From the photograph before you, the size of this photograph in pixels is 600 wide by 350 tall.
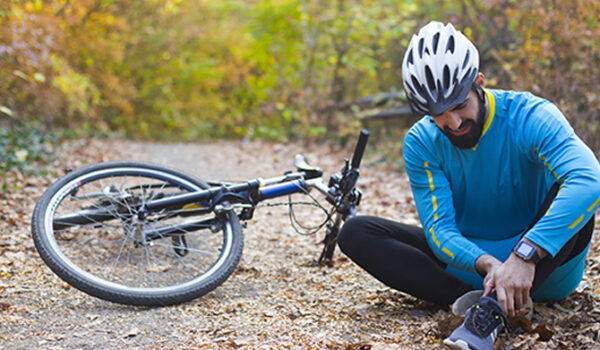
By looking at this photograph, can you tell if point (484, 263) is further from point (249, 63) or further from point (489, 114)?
point (249, 63)

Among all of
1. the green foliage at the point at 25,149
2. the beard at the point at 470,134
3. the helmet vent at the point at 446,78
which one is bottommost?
the green foliage at the point at 25,149

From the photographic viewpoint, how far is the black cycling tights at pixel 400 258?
2.34m

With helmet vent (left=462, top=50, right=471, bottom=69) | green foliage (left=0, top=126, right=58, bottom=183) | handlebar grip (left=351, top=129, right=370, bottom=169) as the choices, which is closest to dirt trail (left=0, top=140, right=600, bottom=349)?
handlebar grip (left=351, top=129, right=370, bottom=169)

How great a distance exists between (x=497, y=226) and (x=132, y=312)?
1.70 metres

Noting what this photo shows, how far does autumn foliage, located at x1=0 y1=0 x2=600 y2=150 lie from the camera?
5.44 meters

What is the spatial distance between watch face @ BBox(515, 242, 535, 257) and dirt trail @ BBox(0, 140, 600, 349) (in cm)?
35

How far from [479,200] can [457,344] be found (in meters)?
0.68

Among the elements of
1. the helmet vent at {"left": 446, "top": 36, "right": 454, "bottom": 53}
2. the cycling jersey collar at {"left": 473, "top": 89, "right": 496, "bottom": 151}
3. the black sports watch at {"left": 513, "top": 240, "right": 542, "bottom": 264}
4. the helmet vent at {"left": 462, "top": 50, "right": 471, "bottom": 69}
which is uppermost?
the helmet vent at {"left": 446, "top": 36, "right": 454, "bottom": 53}

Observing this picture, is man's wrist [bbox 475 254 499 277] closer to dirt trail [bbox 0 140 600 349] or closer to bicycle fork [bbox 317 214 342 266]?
dirt trail [bbox 0 140 600 349]

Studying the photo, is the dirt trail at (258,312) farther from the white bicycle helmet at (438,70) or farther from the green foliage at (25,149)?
the green foliage at (25,149)

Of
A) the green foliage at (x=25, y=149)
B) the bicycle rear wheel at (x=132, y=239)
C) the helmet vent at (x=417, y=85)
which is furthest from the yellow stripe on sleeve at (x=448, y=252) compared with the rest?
the green foliage at (x=25, y=149)

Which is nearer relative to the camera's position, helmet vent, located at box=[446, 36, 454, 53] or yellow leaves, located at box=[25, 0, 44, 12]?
helmet vent, located at box=[446, 36, 454, 53]

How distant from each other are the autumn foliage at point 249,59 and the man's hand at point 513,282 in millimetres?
3335

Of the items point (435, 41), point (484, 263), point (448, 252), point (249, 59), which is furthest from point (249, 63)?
point (484, 263)
